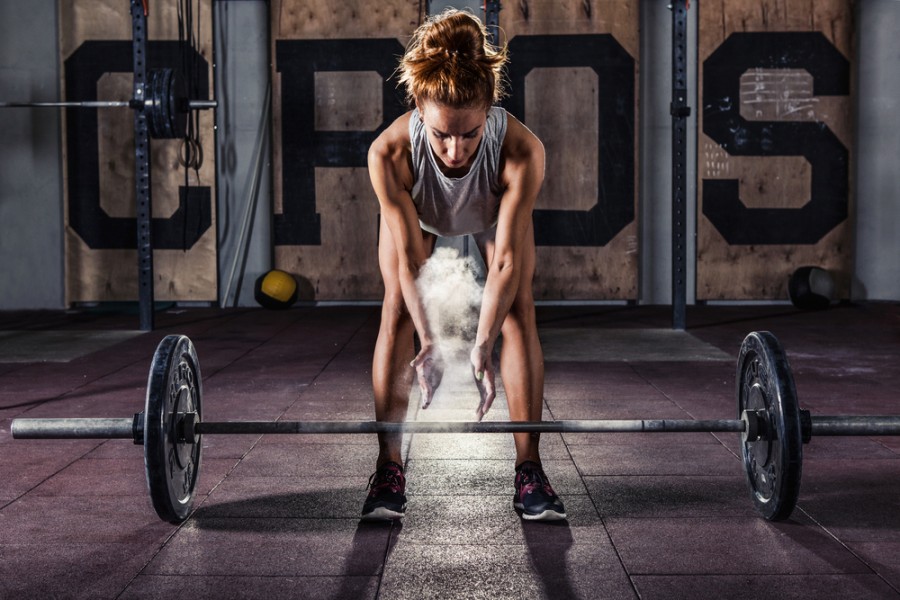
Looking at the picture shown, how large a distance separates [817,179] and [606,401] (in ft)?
13.2

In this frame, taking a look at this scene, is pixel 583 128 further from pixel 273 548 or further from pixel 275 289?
pixel 273 548

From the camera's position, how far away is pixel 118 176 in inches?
253

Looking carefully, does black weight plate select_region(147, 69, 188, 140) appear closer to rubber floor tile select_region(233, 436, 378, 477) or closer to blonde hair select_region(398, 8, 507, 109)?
rubber floor tile select_region(233, 436, 378, 477)

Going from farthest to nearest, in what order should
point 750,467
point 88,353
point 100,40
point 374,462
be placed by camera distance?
point 100,40, point 88,353, point 374,462, point 750,467

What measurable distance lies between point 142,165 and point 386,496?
3.66m

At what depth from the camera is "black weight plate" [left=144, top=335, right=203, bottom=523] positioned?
1.70 meters

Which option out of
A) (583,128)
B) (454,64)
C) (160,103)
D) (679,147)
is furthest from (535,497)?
(583,128)

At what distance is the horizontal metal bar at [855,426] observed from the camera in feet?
5.72

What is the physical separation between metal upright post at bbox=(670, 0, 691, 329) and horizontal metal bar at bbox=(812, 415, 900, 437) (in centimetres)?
330

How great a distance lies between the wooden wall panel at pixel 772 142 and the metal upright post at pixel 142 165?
371cm

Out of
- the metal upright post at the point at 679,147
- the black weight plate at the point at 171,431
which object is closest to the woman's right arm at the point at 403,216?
the black weight plate at the point at 171,431

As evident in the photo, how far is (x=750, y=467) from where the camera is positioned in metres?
1.94

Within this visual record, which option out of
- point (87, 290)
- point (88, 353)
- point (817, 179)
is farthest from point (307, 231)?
point (817, 179)

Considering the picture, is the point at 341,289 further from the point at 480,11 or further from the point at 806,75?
the point at 806,75
